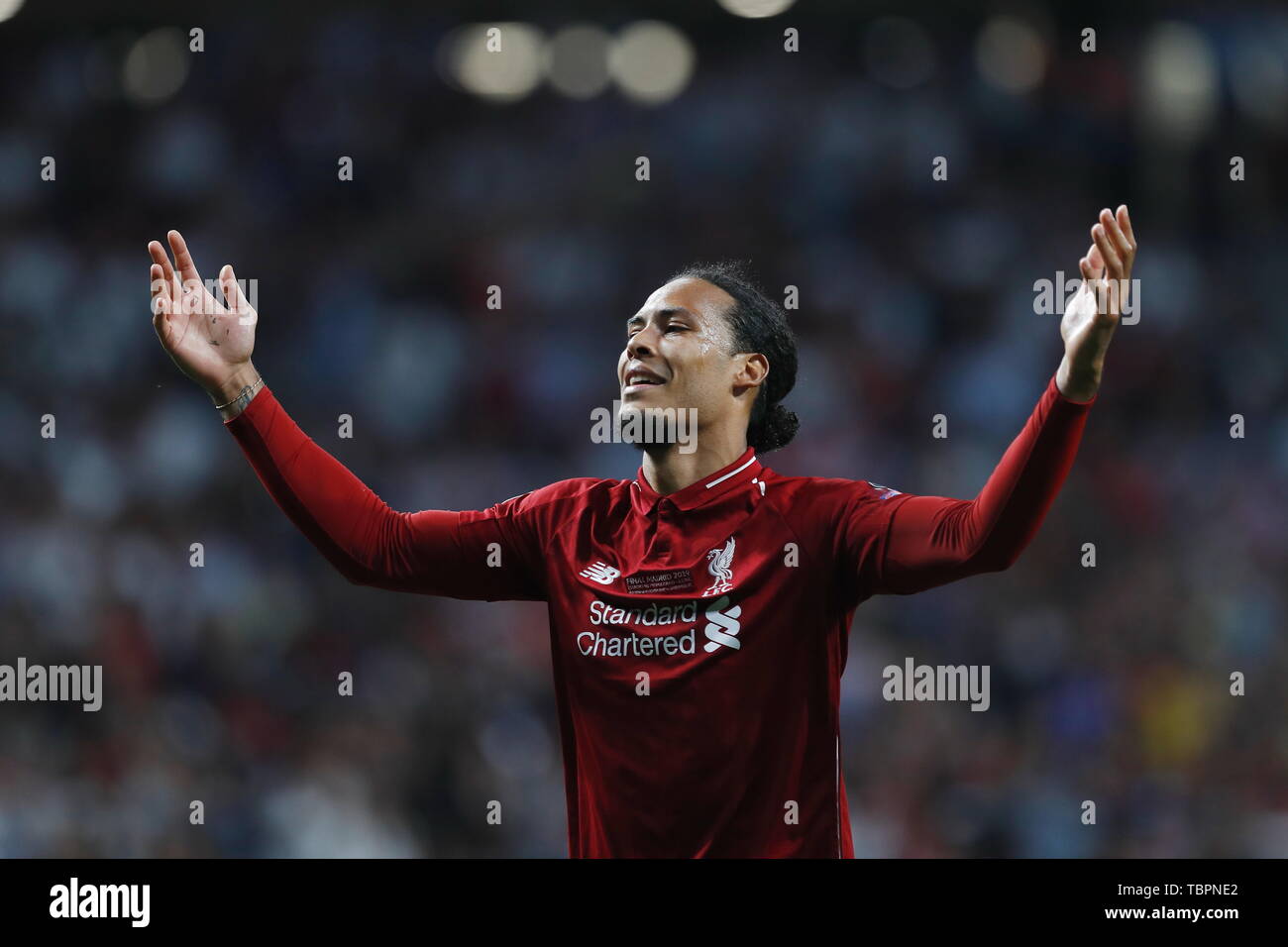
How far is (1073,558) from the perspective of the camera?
685 centimetres

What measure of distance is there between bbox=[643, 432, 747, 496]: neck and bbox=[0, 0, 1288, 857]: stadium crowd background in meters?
3.37

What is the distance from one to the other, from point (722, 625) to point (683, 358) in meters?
0.75

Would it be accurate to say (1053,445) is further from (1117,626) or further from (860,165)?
(860,165)

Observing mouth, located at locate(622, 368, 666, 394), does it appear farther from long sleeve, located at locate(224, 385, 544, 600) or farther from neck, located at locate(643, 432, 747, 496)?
long sleeve, located at locate(224, 385, 544, 600)

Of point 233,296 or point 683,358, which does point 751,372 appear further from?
point 233,296

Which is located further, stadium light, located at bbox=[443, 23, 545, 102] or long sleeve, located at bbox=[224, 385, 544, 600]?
stadium light, located at bbox=[443, 23, 545, 102]

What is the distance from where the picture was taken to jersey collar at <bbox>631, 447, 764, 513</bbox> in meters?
3.24

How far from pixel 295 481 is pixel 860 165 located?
565 cm

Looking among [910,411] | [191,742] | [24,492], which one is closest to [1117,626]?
[910,411]

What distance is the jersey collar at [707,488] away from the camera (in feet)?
10.6

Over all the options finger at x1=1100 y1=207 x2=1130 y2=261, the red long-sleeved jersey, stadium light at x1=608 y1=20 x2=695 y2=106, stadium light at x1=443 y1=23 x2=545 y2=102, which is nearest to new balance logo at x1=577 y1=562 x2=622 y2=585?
the red long-sleeved jersey

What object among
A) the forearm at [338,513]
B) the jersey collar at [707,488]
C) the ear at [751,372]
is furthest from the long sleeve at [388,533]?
the ear at [751,372]

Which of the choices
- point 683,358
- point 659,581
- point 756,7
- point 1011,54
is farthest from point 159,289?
point 1011,54

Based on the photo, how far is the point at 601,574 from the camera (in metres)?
3.16
